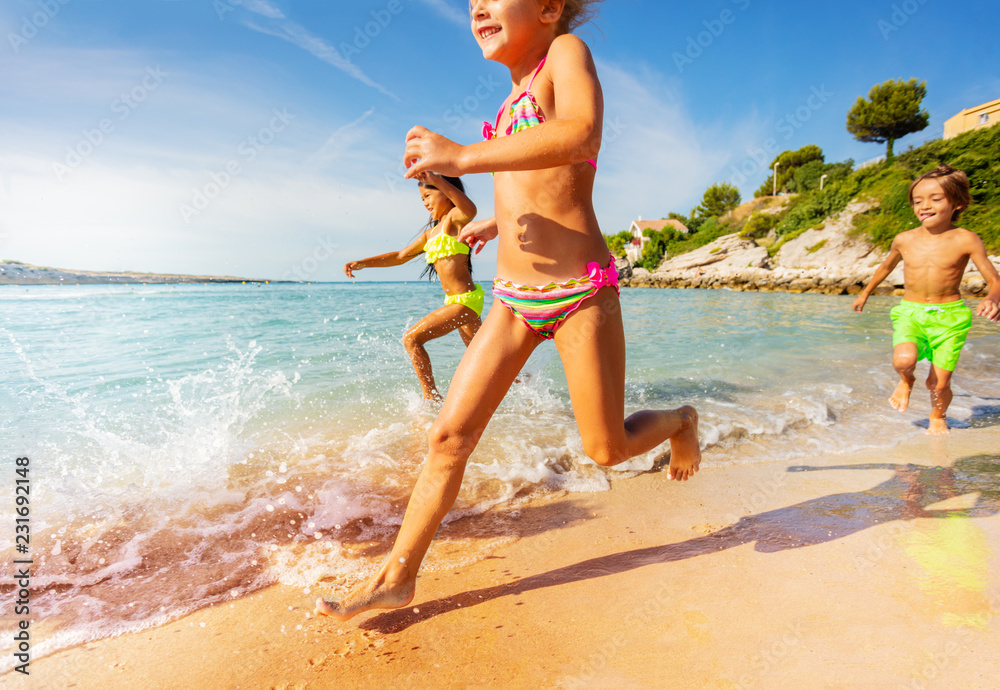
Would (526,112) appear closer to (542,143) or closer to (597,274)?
(542,143)

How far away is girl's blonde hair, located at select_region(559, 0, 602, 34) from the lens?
A: 2.00 meters

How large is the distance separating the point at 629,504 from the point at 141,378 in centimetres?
607

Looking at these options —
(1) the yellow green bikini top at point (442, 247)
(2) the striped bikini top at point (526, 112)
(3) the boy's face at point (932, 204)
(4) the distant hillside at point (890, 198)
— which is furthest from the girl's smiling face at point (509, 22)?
(4) the distant hillside at point (890, 198)

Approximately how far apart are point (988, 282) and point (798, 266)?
33974 mm

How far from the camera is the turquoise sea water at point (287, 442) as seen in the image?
2.20m

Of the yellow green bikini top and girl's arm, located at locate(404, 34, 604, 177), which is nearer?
girl's arm, located at locate(404, 34, 604, 177)

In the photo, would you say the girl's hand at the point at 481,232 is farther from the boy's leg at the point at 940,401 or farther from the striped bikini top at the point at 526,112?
the boy's leg at the point at 940,401

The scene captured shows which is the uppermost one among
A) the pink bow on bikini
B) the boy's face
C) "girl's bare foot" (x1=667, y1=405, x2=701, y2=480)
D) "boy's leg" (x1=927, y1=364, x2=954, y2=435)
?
the boy's face

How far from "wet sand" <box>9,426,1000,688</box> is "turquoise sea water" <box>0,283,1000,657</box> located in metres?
0.23

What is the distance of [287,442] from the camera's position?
396 centimetres

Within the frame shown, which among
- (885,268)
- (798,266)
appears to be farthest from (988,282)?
(798,266)

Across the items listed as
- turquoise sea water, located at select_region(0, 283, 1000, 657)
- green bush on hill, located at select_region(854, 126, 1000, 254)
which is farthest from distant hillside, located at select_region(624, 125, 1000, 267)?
turquoise sea water, located at select_region(0, 283, 1000, 657)

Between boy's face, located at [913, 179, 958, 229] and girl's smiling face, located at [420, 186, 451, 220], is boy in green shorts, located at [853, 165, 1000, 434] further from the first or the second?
girl's smiling face, located at [420, 186, 451, 220]

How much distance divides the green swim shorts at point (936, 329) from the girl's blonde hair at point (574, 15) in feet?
11.7
